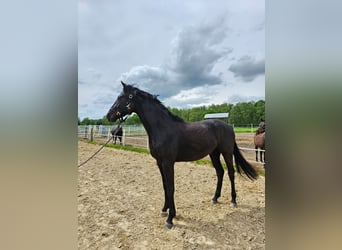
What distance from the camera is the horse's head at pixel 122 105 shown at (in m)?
1.68

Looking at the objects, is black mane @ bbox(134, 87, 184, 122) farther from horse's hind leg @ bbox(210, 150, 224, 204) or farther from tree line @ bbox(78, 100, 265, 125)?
horse's hind leg @ bbox(210, 150, 224, 204)

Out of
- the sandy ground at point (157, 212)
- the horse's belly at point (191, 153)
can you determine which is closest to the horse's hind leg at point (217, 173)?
the sandy ground at point (157, 212)

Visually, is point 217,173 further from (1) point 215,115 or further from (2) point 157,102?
(2) point 157,102

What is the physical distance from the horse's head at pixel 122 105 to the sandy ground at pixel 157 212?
2.46ft

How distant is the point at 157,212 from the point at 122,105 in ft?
3.15

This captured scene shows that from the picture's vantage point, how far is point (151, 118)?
1.74 metres

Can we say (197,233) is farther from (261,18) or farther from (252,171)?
(261,18)

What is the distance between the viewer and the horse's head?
1.68m

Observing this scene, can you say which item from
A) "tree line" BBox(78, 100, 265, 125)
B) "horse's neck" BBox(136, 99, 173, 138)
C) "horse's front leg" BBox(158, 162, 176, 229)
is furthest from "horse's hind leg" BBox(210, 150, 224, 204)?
"horse's neck" BBox(136, 99, 173, 138)

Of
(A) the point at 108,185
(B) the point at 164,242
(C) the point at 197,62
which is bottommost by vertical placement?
(B) the point at 164,242

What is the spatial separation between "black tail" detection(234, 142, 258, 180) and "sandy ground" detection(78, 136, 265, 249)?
129 millimetres
